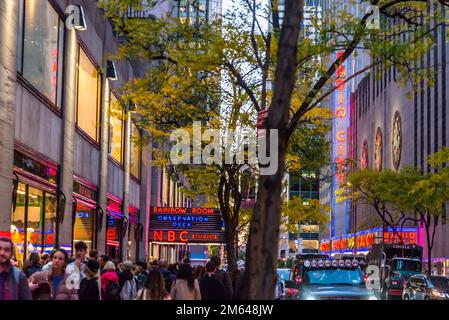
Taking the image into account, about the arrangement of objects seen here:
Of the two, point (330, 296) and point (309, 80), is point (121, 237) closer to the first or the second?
point (309, 80)

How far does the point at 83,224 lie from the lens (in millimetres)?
32375

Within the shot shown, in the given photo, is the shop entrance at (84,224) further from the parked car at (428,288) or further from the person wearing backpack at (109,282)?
the person wearing backpack at (109,282)

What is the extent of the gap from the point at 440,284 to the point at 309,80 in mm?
9092

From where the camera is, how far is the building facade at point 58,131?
65.3 ft

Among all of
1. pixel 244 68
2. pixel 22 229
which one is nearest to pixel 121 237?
pixel 244 68

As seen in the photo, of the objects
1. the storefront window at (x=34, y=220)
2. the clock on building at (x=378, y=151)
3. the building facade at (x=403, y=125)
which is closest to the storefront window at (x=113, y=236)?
Answer: the storefront window at (x=34, y=220)

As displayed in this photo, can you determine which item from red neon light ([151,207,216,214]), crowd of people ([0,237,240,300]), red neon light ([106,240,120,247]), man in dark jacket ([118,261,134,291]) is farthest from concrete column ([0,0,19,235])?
red neon light ([151,207,216,214])

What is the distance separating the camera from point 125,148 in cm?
4266

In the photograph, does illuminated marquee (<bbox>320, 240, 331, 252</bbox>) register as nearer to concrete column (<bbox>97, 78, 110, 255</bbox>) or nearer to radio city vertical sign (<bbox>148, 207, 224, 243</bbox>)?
radio city vertical sign (<bbox>148, 207, 224, 243</bbox>)

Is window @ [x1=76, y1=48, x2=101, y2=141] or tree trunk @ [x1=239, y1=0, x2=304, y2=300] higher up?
window @ [x1=76, y1=48, x2=101, y2=141]

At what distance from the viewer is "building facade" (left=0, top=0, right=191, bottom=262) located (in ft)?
65.3

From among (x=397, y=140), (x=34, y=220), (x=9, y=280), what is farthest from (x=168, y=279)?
(x=397, y=140)

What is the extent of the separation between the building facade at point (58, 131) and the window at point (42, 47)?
3 centimetres

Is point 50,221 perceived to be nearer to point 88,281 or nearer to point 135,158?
point 88,281
